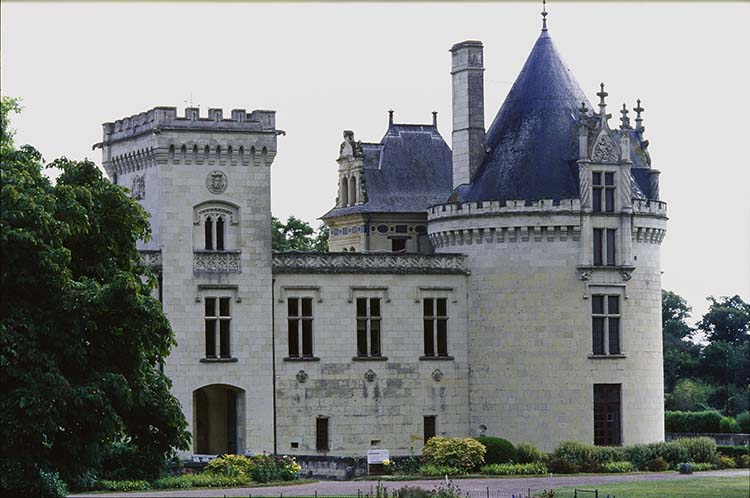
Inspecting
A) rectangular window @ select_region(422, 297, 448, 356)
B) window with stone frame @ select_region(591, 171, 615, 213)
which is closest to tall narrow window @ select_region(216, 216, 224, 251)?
rectangular window @ select_region(422, 297, 448, 356)

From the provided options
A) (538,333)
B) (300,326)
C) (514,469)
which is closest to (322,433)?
(300,326)

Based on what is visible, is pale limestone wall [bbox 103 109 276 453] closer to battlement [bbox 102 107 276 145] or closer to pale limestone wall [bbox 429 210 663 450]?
battlement [bbox 102 107 276 145]

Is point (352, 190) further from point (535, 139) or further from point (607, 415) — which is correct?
point (607, 415)

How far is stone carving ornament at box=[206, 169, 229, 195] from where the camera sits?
5141cm

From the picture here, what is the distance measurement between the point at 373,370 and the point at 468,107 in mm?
8750

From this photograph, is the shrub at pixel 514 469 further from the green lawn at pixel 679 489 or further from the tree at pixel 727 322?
the tree at pixel 727 322

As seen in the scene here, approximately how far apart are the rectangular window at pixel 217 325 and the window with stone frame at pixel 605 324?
11.1m

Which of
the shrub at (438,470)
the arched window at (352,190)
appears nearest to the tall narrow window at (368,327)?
the shrub at (438,470)

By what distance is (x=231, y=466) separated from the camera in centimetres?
4612

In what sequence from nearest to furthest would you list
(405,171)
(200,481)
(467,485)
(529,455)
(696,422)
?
(200,481) < (467,485) < (529,455) < (405,171) < (696,422)

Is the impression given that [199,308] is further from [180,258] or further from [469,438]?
[469,438]

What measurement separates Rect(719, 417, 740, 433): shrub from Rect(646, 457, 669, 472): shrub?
12705 mm

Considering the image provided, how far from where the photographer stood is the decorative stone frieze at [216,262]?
51094mm

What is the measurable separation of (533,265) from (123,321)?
20323 mm
